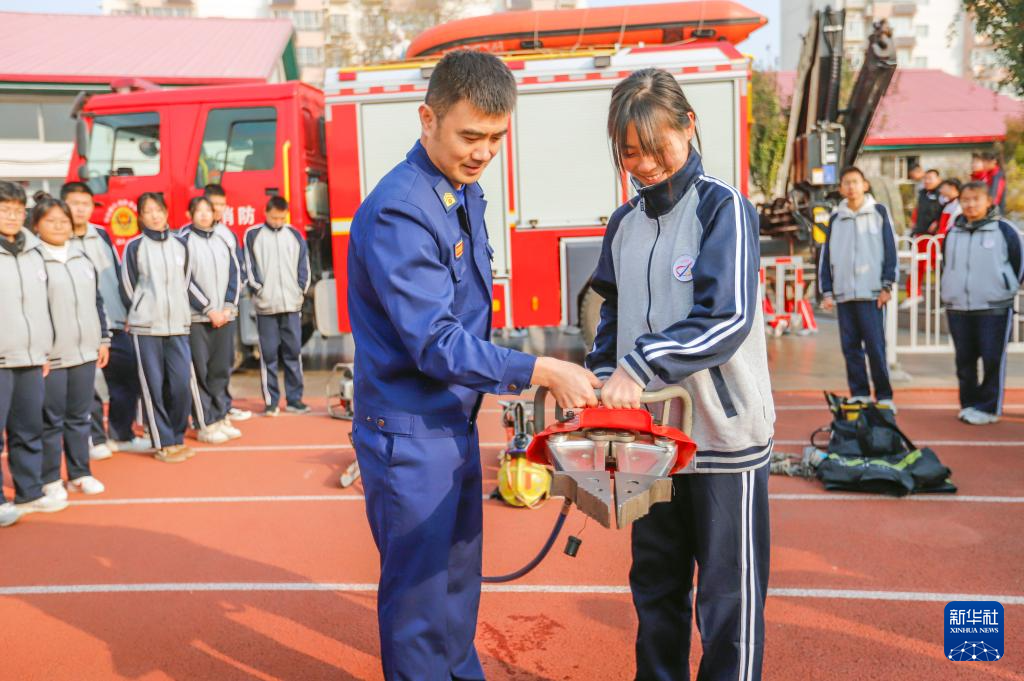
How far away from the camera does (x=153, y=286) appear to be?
6.38 metres

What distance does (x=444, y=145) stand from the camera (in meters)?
2.29

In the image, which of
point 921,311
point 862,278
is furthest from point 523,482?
point 921,311

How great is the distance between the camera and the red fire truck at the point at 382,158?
905cm

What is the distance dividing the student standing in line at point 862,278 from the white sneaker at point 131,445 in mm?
5814

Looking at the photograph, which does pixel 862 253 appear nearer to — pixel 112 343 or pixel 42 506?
pixel 112 343

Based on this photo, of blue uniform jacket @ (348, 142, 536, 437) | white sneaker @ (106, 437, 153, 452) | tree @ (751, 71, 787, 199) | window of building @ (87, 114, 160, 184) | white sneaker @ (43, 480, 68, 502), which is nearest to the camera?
blue uniform jacket @ (348, 142, 536, 437)

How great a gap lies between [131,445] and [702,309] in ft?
19.8

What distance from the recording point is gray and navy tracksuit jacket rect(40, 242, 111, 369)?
532 cm

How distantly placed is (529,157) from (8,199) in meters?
5.44

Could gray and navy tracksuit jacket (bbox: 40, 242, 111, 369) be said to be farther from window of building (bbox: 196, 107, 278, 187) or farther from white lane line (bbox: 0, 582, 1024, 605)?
window of building (bbox: 196, 107, 278, 187)

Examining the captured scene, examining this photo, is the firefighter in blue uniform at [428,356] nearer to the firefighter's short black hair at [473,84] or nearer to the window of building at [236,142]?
the firefighter's short black hair at [473,84]

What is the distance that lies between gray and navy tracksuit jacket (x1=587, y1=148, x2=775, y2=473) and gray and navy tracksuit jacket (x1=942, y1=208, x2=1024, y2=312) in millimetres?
5530

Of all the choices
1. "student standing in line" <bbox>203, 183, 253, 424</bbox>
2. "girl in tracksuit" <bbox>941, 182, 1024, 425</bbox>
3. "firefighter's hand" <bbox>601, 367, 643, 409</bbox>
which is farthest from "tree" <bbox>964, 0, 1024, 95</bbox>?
"firefighter's hand" <bbox>601, 367, 643, 409</bbox>

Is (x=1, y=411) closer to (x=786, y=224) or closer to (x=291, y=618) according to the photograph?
(x=291, y=618)
